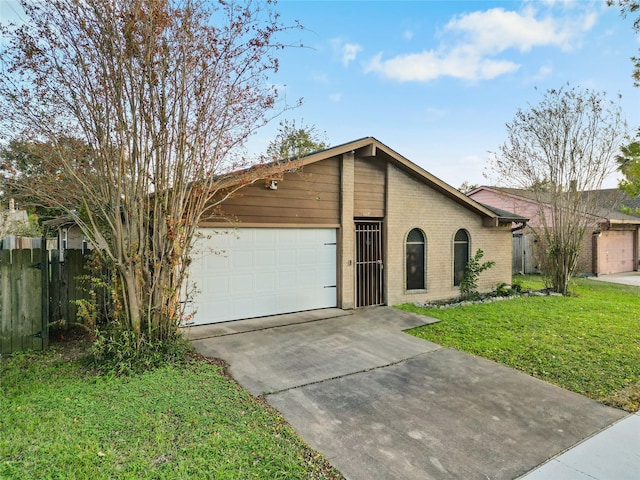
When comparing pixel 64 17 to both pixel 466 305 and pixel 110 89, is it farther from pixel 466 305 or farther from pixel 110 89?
pixel 466 305

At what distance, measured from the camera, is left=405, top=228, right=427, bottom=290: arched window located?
9.57 meters

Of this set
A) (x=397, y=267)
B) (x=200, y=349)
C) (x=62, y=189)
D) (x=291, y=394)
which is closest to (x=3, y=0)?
(x=62, y=189)

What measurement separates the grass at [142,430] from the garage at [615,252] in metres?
18.8

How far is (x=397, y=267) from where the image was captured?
918 cm

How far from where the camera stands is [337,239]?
8508mm

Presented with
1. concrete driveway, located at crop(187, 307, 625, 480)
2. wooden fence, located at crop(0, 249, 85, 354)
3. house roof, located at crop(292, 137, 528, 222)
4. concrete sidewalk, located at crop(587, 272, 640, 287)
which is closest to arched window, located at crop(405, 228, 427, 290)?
house roof, located at crop(292, 137, 528, 222)

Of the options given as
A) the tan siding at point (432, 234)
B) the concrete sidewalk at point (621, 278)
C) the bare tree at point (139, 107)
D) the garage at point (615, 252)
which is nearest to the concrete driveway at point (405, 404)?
the bare tree at point (139, 107)

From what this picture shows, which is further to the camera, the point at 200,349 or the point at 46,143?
the point at 200,349

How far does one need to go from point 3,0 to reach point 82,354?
4.63m

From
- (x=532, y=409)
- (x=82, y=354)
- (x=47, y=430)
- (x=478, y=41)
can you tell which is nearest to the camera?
(x=47, y=430)

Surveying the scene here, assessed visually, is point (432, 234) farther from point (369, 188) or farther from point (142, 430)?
point (142, 430)

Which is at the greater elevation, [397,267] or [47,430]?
[397,267]

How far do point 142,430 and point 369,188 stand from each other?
23.3 feet

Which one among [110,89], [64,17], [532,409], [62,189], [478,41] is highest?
[478,41]
